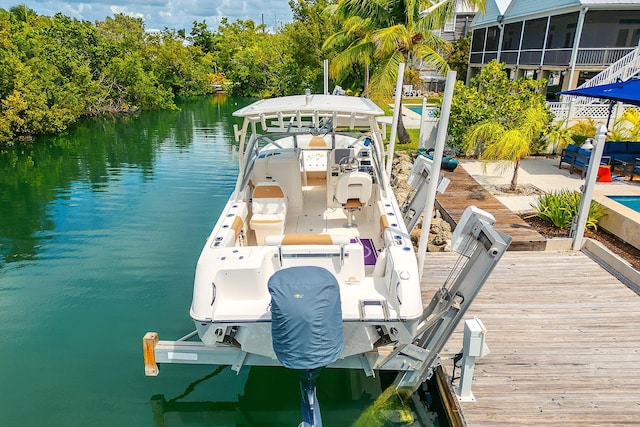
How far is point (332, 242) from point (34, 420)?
355 cm

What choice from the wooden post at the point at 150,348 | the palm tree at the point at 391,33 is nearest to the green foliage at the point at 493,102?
the palm tree at the point at 391,33

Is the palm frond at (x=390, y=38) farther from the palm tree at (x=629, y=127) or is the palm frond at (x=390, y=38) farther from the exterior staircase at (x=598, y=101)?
the palm tree at (x=629, y=127)

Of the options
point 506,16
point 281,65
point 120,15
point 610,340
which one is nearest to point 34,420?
point 610,340

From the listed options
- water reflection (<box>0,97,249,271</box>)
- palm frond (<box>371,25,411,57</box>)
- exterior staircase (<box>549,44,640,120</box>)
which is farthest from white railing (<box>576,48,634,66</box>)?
water reflection (<box>0,97,249,271</box>)

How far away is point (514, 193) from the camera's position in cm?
952

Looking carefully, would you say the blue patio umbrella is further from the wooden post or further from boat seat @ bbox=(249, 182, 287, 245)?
the wooden post

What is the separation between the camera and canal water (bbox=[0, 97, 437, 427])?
475 cm

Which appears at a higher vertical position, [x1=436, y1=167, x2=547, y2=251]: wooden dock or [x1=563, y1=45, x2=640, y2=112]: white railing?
[x1=563, y1=45, x2=640, y2=112]: white railing

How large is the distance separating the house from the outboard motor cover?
16.2m

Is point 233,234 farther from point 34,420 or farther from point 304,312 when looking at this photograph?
point 34,420

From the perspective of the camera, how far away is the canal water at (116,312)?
15.6 feet

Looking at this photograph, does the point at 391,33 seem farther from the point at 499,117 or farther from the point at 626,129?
the point at 626,129

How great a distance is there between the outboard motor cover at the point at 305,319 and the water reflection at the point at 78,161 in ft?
23.9

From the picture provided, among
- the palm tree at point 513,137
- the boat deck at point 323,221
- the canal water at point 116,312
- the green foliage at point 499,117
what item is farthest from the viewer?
the green foliage at point 499,117
